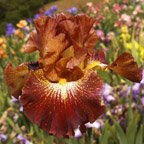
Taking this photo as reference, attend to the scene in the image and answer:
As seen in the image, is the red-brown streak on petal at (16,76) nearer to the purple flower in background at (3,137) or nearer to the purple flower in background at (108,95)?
the purple flower in background at (3,137)

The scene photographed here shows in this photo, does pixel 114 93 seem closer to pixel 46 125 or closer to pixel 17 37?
pixel 46 125

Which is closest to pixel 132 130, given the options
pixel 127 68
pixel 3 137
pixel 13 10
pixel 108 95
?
pixel 108 95

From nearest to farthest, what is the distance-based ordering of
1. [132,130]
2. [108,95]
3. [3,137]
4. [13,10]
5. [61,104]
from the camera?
[61,104]
[132,130]
[3,137]
[108,95]
[13,10]

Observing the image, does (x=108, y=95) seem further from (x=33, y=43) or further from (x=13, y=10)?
(x=13, y=10)

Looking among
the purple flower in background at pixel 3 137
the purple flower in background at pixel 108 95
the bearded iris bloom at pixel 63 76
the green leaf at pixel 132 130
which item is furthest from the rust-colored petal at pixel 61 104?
the purple flower in background at pixel 108 95

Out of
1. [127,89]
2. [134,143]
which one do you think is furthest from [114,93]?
[134,143]

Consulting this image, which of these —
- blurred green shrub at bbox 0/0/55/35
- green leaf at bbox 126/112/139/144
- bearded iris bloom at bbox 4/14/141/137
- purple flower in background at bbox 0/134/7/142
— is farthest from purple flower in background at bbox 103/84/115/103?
blurred green shrub at bbox 0/0/55/35

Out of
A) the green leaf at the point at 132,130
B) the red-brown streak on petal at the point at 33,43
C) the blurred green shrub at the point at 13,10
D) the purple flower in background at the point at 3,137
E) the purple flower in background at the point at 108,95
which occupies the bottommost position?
the green leaf at the point at 132,130

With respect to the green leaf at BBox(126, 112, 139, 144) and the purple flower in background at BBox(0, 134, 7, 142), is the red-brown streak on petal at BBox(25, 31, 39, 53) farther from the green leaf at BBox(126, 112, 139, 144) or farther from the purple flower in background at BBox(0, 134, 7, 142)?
the purple flower in background at BBox(0, 134, 7, 142)
